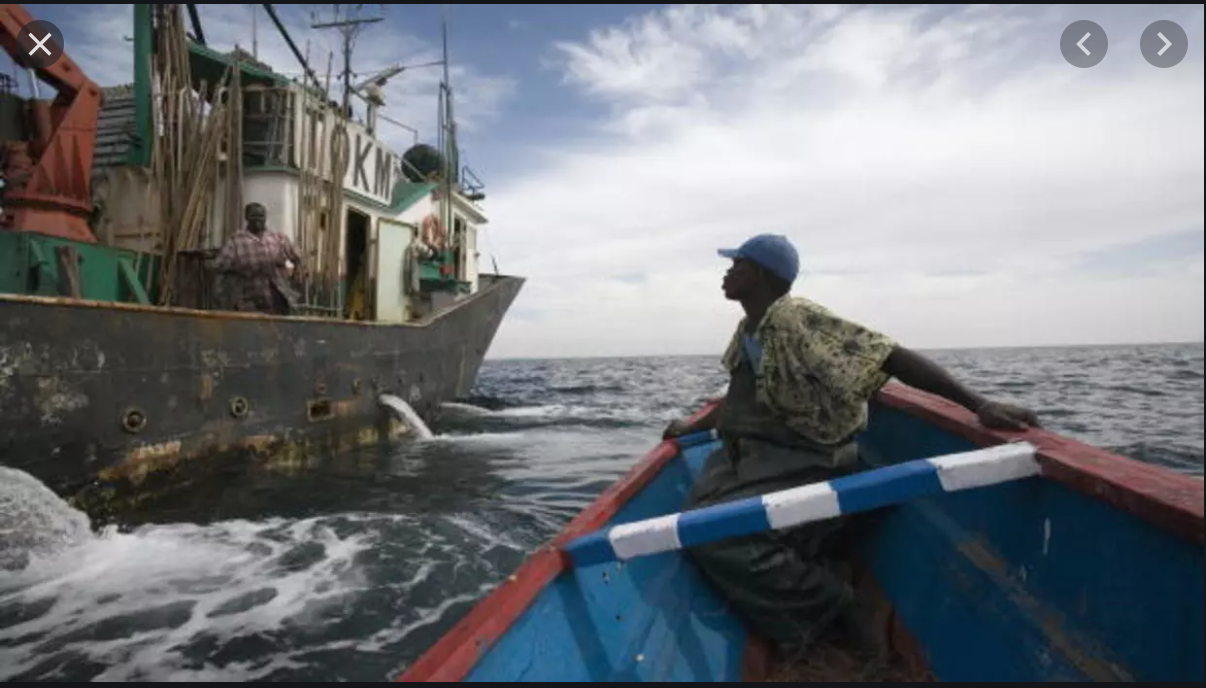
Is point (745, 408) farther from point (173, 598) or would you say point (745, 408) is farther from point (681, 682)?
point (173, 598)

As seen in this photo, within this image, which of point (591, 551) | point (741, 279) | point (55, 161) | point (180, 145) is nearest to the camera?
point (591, 551)

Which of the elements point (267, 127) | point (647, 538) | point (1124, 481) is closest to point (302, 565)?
point (647, 538)

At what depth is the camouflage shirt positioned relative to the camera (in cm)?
252

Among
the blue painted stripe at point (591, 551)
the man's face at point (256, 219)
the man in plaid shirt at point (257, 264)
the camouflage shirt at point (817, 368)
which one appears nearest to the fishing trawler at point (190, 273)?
the man in plaid shirt at point (257, 264)

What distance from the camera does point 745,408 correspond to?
290 centimetres

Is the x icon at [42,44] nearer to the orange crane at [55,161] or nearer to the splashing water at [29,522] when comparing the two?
the orange crane at [55,161]

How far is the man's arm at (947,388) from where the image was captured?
7.86 feet

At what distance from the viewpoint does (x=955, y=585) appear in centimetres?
256

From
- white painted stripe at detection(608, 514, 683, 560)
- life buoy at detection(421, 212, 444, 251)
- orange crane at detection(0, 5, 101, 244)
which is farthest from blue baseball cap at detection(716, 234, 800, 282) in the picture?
life buoy at detection(421, 212, 444, 251)

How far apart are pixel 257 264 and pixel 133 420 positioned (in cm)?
250

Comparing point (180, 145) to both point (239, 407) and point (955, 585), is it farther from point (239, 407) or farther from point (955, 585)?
point (955, 585)

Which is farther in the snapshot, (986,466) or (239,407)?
(239,407)

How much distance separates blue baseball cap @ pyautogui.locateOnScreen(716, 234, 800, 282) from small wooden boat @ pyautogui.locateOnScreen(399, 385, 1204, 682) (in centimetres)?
103

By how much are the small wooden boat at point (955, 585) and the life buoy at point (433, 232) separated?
1060 cm
